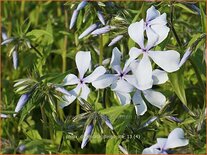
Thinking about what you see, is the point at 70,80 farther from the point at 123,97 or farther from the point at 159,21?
the point at 159,21

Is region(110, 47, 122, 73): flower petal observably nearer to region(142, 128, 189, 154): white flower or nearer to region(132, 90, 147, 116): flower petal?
region(132, 90, 147, 116): flower petal

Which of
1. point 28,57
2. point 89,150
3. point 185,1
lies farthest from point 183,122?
point 28,57

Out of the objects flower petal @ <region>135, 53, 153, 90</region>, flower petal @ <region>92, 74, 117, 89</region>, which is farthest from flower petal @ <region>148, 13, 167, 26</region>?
flower petal @ <region>92, 74, 117, 89</region>

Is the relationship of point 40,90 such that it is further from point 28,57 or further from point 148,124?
point 28,57

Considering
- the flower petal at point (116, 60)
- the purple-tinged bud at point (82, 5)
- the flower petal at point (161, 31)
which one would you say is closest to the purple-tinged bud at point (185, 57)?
the flower petal at point (161, 31)

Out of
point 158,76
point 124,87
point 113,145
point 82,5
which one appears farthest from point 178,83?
point 82,5
